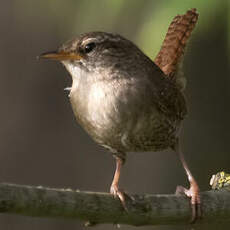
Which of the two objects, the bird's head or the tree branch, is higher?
the bird's head

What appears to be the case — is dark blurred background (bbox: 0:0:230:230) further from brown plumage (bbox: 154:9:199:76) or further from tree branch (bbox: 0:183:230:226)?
tree branch (bbox: 0:183:230:226)

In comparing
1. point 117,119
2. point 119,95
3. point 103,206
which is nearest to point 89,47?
point 119,95

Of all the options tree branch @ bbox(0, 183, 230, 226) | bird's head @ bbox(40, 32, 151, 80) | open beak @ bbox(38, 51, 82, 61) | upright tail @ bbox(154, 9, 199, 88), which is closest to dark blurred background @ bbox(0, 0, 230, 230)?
upright tail @ bbox(154, 9, 199, 88)

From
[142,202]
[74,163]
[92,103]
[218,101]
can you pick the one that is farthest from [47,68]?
[142,202]

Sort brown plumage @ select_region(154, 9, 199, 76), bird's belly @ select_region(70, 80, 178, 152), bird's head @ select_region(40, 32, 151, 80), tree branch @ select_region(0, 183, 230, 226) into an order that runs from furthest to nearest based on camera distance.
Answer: brown plumage @ select_region(154, 9, 199, 76) → bird's head @ select_region(40, 32, 151, 80) → bird's belly @ select_region(70, 80, 178, 152) → tree branch @ select_region(0, 183, 230, 226)

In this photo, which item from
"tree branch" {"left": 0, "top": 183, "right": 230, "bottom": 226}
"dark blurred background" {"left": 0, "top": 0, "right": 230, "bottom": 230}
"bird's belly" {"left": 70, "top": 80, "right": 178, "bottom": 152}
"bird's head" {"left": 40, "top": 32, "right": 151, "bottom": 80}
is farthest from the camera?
"dark blurred background" {"left": 0, "top": 0, "right": 230, "bottom": 230}

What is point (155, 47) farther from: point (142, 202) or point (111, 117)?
point (142, 202)

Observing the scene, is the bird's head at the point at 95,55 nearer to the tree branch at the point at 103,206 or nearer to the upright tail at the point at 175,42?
the upright tail at the point at 175,42
